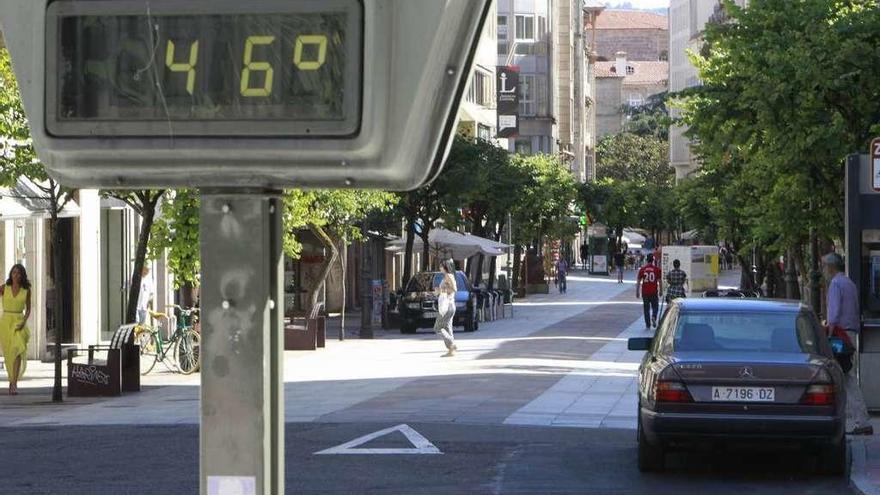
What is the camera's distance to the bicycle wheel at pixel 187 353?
91.5ft

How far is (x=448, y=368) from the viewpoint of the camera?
2925cm

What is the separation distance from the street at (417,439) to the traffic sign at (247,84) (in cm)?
978

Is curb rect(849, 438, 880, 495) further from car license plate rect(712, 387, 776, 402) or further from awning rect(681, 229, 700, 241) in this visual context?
awning rect(681, 229, 700, 241)

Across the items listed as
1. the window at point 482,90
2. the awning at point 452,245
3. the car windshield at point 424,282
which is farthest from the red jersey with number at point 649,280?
the window at point 482,90

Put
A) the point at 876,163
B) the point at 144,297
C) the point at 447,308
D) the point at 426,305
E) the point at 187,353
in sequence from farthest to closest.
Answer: the point at 426,305 → the point at 144,297 → the point at 447,308 → the point at 187,353 → the point at 876,163

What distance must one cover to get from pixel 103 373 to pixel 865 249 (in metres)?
9.93

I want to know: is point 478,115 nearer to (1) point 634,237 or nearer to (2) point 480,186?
(2) point 480,186

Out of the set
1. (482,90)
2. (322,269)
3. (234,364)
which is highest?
(482,90)

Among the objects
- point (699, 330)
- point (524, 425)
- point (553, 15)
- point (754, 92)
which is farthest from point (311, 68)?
point (553, 15)

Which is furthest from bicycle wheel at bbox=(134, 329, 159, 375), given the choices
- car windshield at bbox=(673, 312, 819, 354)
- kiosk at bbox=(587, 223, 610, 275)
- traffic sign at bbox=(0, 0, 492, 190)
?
kiosk at bbox=(587, 223, 610, 275)

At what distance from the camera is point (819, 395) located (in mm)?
13734

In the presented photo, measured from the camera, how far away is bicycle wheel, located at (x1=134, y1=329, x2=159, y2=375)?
93.8 feet

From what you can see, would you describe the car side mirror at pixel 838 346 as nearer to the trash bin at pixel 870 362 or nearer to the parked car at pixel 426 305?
the trash bin at pixel 870 362

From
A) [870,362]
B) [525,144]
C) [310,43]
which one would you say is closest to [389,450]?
[870,362]
